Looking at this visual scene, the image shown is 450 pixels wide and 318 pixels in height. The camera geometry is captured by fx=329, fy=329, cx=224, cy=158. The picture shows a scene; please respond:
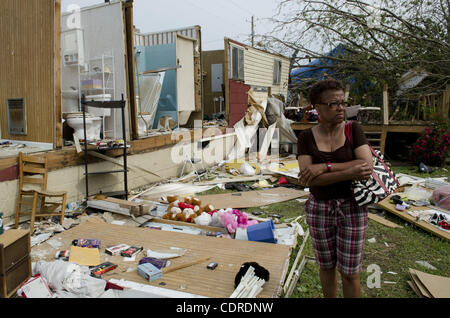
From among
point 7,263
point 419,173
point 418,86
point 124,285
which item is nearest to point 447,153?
point 419,173

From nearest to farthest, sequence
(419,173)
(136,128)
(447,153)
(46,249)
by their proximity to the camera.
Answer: (46,249)
(136,128)
(419,173)
(447,153)

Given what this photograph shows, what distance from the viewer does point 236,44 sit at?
33.1 ft

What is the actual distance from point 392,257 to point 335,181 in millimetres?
2272

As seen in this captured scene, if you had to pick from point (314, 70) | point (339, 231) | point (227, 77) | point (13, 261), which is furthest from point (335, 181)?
point (314, 70)

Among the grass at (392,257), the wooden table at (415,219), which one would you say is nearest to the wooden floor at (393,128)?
the wooden table at (415,219)

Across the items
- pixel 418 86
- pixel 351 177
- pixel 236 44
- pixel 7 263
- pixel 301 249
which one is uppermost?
pixel 236 44

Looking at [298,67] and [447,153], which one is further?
[298,67]

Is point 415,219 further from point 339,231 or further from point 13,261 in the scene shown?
point 13,261

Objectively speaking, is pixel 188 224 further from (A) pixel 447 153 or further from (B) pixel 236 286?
(A) pixel 447 153

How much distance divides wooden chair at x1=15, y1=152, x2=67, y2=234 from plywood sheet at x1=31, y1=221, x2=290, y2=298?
1.99 ft

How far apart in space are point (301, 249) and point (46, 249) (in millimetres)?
2900

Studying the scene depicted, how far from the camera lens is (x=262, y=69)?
40.4 feet

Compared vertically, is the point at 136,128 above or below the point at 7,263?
above

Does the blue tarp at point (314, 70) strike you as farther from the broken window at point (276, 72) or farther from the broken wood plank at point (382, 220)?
the broken wood plank at point (382, 220)
